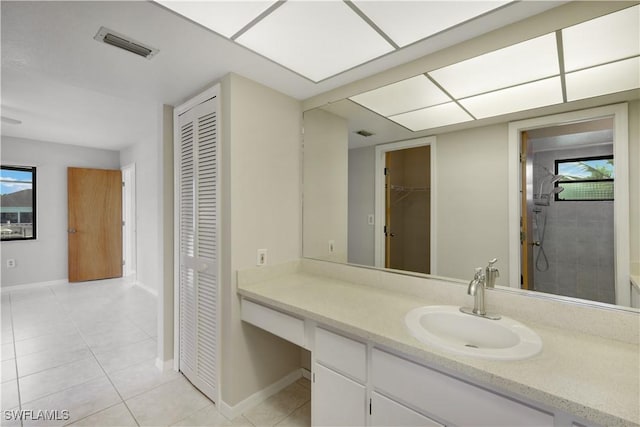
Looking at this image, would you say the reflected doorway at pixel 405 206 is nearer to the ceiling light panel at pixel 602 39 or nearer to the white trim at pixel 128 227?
the ceiling light panel at pixel 602 39

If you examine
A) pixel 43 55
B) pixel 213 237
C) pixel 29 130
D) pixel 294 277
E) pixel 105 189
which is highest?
pixel 29 130

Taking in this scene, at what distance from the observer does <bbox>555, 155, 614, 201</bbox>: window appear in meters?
1.26

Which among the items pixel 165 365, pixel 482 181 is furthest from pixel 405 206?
pixel 165 365

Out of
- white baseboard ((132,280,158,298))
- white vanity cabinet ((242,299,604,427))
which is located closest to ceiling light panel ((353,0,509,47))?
white vanity cabinet ((242,299,604,427))

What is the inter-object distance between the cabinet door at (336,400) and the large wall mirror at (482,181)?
0.75 meters

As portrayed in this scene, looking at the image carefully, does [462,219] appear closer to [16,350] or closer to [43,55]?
[43,55]

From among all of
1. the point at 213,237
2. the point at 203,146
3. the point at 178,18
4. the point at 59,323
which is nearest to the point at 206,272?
the point at 213,237

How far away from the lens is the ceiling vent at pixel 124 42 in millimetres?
1445

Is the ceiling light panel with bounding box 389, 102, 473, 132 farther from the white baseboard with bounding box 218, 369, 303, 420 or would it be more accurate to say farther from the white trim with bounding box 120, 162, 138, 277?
the white trim with bounding box 120, 162, 138, 277

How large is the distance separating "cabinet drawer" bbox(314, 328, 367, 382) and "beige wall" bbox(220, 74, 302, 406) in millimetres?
704

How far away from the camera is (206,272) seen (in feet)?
6.76

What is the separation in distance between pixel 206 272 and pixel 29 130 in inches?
162

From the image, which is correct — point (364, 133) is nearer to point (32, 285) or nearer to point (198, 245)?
point (198, 245)

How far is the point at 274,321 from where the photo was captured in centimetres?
171
